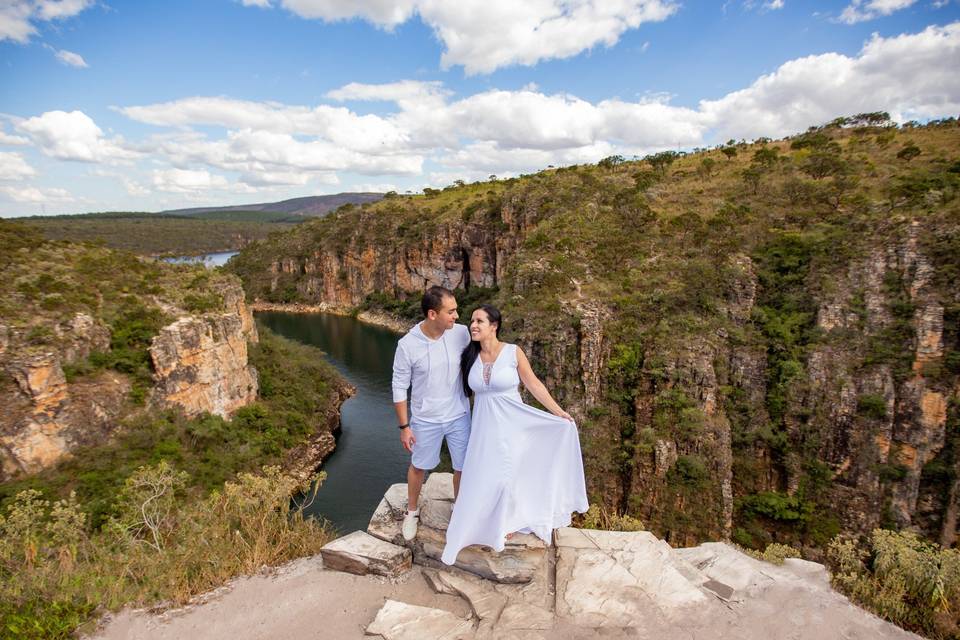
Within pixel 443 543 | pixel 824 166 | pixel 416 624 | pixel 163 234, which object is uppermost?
pixel 824 166

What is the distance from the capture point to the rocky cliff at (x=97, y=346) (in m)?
19.3

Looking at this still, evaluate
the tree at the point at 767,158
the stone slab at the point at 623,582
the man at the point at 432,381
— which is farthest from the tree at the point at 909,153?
the man at the point at 432,381

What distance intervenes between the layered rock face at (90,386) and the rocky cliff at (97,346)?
38mm

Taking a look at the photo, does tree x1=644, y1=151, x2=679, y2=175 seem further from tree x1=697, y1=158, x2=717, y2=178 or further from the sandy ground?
the sandy ground

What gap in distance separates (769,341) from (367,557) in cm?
2541

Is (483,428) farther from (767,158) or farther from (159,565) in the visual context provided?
(767,158)

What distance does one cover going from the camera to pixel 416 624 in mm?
4160

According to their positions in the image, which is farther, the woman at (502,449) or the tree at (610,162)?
the tree at (610,162)

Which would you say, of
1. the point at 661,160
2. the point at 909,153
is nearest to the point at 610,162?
the point at 661,160

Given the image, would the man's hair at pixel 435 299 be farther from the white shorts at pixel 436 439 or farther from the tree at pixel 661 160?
the tree at pixel 661 160

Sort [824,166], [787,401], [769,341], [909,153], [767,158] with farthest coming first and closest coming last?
1. [767,158]
2. [824,166]
3. [909,153]
4. [769,341]
5. [787,401]

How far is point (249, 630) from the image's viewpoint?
13.8 feet

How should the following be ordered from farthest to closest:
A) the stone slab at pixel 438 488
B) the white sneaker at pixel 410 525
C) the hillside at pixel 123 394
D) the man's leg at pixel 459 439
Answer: the hillside at pixel 123 394 → the stone slab at pixel 438 488 → the white sneaker at pixel 410 525 → the man's leg at pixel 459 439

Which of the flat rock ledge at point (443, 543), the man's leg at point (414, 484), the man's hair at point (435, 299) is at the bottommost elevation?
the flat rock ledge at point (443, 543)
